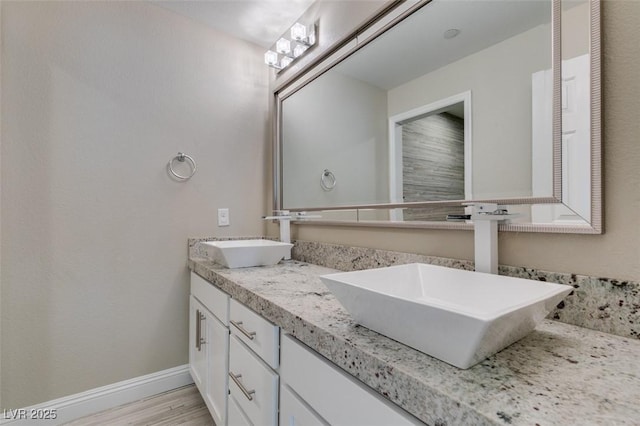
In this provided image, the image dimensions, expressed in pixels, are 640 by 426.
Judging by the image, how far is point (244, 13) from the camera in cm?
181

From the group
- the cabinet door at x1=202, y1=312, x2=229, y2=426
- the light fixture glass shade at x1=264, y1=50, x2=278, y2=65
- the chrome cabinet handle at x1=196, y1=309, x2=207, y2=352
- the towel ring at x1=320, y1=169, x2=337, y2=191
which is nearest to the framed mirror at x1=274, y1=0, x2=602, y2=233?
the towel ring at x1=320, y1=169, x2=337, y2=191

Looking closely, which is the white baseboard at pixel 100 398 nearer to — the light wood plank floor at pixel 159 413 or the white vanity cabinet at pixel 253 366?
the light wood plank floor at pixel 159 413

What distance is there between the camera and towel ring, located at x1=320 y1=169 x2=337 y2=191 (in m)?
1.66

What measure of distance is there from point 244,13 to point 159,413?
2315 millimetres

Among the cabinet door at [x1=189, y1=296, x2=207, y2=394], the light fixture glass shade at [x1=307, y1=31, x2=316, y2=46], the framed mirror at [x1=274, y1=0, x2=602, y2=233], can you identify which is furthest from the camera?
the light fixture glass shade at [x1=307, y1=31, x2=316, y2=46]

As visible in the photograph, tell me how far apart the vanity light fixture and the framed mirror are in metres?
0.18

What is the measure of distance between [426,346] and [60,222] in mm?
1789

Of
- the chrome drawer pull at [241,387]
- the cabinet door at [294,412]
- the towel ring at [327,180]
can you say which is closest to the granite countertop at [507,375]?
the cabinet door at [294,412]

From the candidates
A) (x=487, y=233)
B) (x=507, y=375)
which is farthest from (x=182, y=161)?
(x=507, y=375)

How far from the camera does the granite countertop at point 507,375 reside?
1.37ft

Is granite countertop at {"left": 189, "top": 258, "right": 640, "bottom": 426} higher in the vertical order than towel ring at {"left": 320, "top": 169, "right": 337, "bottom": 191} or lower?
lower

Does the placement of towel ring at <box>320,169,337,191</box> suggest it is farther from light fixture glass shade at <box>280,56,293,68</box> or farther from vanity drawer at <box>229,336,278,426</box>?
vanity drawer at <box>229,336,278,426</box>

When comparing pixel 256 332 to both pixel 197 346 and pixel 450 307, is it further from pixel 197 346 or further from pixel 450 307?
pixel 197 346

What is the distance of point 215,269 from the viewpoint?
58.0 inches
